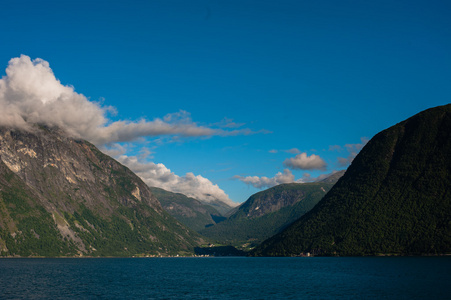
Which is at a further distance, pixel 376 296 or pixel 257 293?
pixel 257 293

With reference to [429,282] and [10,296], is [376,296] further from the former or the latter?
[10,296]

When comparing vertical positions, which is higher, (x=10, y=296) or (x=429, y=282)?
(x=10, y=296)

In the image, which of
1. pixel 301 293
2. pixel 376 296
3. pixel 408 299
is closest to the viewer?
pixel 408 299

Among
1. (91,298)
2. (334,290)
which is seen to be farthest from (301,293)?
(91,298)

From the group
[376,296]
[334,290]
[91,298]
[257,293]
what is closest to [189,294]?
[257,293]

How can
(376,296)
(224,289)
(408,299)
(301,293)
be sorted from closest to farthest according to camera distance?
(408,299) → (376,296) → (301,293) → (224,289)

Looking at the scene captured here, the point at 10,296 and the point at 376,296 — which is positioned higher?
the point at 10,296

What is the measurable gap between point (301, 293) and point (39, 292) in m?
73.5

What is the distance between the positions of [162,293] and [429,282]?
81722 mm

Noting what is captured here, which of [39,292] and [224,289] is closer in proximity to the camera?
[39,292]

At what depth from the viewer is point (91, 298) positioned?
9962 cm

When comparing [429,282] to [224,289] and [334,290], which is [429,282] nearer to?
[334,290]

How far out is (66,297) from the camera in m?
101

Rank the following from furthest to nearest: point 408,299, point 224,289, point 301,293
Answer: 1. point 224,289
2. point 301,293
3. point 408,299
